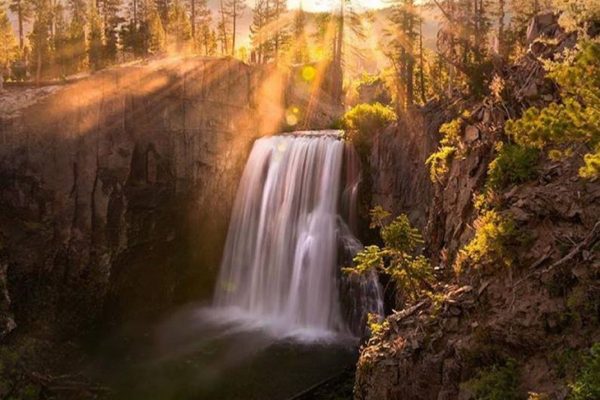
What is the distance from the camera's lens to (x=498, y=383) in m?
9.27

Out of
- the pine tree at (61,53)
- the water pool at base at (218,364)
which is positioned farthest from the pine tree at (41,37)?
the water pool at base at (218,364)

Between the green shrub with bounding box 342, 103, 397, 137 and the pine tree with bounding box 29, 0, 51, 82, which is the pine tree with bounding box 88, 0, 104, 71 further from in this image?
the green shrub with bounding box 342, 103, 397, 137

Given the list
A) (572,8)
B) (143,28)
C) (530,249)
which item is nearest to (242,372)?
(530,249)

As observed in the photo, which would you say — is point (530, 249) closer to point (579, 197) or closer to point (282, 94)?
point (579, 197)

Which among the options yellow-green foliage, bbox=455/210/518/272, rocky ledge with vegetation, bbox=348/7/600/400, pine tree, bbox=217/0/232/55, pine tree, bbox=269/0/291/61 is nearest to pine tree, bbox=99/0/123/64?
pine tree, bbox=217/0/232/55

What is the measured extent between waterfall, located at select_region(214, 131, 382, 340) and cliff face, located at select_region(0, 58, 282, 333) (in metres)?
1.64

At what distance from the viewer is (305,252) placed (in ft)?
86.0

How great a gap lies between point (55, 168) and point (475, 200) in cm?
2103

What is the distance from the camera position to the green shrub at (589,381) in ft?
23.6

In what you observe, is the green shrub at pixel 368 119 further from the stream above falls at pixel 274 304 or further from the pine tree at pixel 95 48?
the pine tree at pixel 95 48

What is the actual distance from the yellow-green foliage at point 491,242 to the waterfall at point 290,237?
520 inches

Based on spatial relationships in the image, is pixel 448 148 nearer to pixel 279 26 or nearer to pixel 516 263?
pixel 516 263

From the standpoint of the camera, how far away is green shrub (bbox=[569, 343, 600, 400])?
718 cm

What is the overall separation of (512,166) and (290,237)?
1632 centimetres
